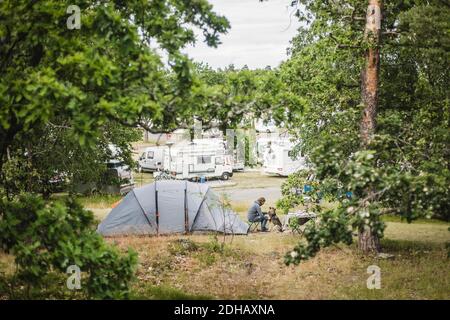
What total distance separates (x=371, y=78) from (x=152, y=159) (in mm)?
27764

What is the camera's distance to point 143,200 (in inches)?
732

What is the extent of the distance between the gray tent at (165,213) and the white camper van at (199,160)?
1605cm

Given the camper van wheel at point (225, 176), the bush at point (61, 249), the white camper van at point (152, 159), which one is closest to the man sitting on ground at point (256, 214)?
the bush at point (61, 249)

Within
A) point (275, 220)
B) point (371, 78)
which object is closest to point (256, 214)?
point (275, 220)

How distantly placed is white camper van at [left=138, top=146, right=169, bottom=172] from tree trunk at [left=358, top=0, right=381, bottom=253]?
81.5 ft

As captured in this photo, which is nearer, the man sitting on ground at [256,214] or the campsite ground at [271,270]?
the campsite ground at [271,270]

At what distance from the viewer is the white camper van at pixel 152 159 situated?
131ft

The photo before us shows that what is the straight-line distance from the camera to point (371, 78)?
1509cm

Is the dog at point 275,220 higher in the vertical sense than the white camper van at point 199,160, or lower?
lower

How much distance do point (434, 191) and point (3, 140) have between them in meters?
7.43

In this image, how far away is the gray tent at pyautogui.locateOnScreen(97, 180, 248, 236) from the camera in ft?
60.1

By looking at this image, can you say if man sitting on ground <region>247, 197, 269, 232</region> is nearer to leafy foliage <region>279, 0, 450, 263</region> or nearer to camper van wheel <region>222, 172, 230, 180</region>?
leafy foliage <region>279, 0, 450, 263</region>

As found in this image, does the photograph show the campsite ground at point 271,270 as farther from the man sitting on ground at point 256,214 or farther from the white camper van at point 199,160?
the white camper van at point 199,160
